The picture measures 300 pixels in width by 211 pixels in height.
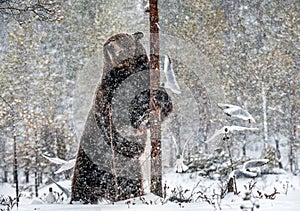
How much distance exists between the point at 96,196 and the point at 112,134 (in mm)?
941

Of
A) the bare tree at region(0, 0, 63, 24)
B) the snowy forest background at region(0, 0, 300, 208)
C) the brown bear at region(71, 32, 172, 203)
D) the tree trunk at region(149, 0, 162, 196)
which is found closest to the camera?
the bare tree at region(0, 0, 63, 24)

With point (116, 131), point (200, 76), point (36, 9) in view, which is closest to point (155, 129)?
point (116, 131)

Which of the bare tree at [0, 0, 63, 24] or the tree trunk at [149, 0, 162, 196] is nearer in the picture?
the bare tree at [0, 0, 63, 24]

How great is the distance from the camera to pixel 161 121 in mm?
6590

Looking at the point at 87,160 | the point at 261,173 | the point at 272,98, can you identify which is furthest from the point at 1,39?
the point at 87,160

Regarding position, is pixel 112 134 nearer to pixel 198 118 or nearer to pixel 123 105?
pixel 123 105

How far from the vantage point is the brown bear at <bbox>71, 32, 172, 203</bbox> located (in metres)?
6.20

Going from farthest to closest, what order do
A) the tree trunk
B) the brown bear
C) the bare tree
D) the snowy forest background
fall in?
the snowy forest background, the tree trunk, the brown bear, the bare tree

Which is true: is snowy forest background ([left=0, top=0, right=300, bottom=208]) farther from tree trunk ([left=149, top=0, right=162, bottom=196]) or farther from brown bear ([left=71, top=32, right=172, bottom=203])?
brown bear ([left=71, top=32, right=172, bottom=203])

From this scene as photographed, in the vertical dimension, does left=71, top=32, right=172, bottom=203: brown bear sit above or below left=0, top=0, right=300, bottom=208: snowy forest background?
below

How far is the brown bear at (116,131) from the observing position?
6.20m

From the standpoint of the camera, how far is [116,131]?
619cm

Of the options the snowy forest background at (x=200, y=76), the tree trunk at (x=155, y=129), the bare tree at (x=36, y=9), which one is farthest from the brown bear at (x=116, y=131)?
the snowy forest background at (x=200, y=76)

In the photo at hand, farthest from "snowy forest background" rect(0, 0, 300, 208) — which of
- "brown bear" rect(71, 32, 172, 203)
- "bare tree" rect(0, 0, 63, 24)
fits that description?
"bare tree" rect(0, 0, 63, 24)
